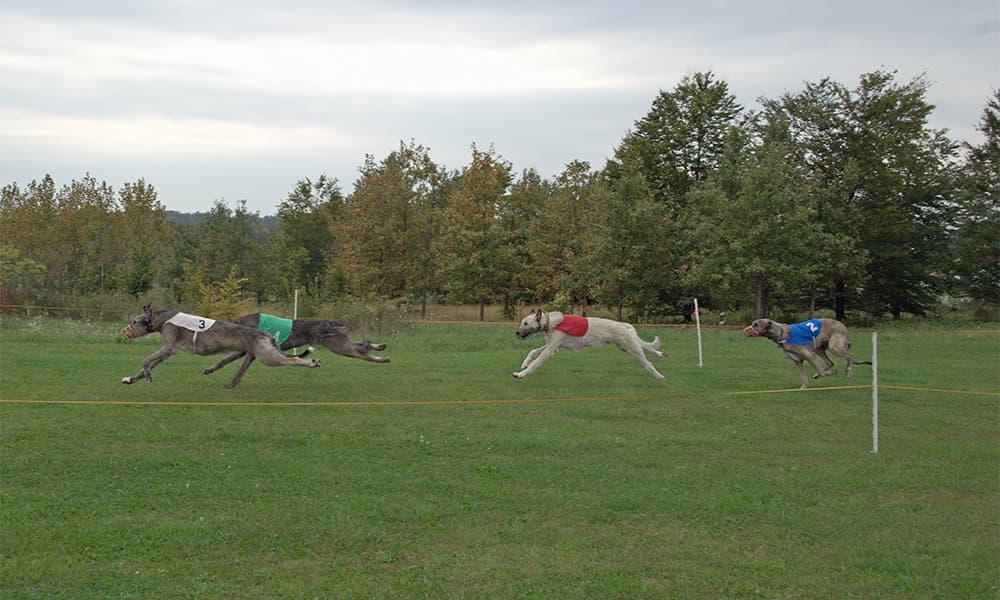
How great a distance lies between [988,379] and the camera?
19.1 meters

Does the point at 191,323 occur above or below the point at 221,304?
above

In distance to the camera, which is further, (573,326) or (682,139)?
(682,139)

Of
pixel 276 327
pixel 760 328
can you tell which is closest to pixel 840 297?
pixel 760 328

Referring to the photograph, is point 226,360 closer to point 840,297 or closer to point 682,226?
point 682,226

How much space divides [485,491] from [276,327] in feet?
25.7

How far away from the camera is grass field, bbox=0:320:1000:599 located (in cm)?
631

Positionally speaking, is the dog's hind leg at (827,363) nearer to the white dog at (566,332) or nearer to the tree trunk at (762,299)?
the white dog at (566,332)

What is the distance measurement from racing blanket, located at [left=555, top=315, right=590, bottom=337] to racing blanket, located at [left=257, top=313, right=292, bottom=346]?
5346mm

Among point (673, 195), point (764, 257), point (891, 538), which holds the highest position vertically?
point (673, 195)

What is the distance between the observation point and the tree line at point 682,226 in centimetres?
4109

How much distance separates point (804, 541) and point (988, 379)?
14.8 metres

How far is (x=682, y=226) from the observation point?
44781mm

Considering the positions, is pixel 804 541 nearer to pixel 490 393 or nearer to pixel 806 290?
pixel 490 393

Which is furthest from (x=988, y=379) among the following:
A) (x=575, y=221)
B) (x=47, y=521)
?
(x=575, y=221)
